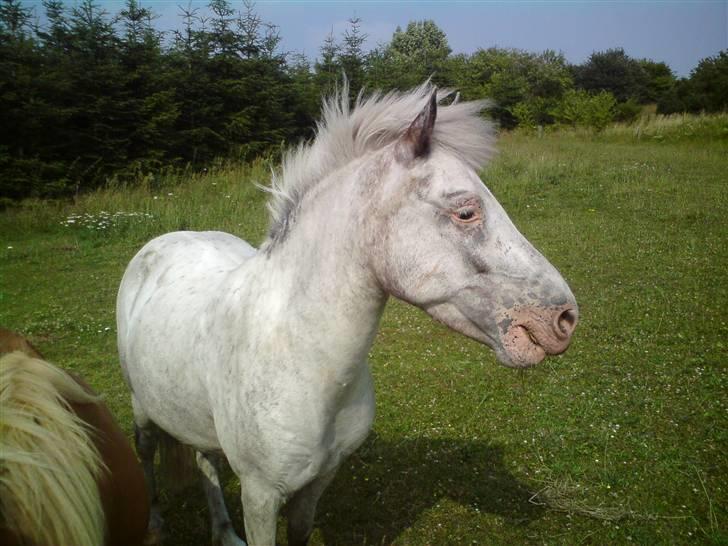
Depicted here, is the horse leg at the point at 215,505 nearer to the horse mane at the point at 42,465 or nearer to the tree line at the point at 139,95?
the horse mane at the point at 42,465

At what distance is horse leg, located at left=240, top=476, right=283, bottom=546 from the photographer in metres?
2.10

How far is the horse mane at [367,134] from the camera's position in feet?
6.17

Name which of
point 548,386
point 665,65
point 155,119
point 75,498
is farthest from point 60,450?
point 665,65

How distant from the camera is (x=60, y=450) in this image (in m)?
1.39

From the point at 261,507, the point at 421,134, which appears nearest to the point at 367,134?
the point at 421,134

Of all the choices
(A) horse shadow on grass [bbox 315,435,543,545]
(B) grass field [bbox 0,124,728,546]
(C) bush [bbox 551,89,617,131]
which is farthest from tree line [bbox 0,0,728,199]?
(C) bush [bbox 551,89,617,131]

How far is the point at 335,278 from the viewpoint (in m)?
1.90

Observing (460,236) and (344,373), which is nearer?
(460,236)

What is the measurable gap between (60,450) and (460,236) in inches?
51.0

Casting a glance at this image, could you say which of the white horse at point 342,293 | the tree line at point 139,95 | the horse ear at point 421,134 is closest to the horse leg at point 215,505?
the white horse at point 342,293

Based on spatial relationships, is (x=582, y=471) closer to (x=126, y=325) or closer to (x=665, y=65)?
(x=126, y=325)

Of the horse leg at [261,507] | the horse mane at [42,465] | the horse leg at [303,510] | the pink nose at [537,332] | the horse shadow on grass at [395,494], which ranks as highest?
the pink nose at [537,332]

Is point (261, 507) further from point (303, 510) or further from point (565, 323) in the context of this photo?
point (565, 323)

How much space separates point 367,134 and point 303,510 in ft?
5.69
